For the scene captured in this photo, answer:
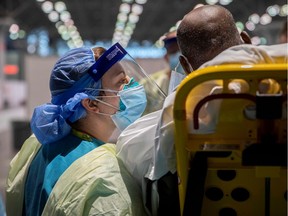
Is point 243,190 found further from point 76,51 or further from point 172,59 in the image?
point 172,59

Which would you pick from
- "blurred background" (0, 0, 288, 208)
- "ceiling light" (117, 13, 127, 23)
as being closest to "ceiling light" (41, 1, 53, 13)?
"blurred background" (0, 0, 288, 208)

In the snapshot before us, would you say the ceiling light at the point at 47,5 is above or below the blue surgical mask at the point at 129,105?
below

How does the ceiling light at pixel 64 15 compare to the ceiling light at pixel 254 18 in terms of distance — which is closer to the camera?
the ceiling light at pixel 254 18

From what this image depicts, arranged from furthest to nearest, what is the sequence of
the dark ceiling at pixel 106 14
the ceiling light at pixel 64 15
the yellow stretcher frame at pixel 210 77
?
the ceiling light at pixel 64 15 < the dark ceiling at pixel 106 14 < the yellow stretcher frame at pixel 210 77

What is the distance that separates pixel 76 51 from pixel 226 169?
1.05 metres

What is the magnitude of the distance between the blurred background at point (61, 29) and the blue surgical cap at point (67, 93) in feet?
17.4

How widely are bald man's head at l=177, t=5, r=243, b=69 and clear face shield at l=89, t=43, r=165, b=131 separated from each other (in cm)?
37

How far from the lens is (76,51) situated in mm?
2244

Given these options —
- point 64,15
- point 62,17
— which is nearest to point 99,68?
point 64,15

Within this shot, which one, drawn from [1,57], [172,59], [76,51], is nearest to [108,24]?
[1,57]

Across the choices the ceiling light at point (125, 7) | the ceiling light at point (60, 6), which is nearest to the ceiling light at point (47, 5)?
the ceiling light at point (60, 6)

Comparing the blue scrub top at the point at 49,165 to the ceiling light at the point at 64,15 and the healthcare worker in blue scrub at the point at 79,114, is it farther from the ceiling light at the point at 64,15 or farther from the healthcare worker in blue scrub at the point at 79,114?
the ceiling light at the point at 64,15

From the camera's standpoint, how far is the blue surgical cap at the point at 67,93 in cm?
219

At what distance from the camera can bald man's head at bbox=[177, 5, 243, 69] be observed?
5.82 ft
